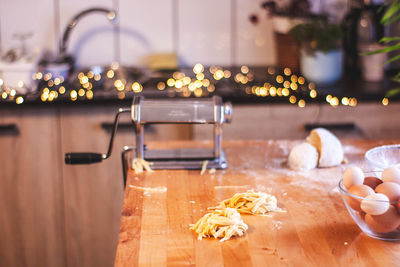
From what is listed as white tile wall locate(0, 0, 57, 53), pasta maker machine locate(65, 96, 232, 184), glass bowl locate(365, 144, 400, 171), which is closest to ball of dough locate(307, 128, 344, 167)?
glass bowl locate(365, 144, 400, 171)

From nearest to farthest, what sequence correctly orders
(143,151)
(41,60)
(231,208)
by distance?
1. (231,208)
2. (143,151)
3. (41,60)

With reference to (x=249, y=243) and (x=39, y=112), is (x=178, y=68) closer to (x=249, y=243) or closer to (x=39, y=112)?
(x=39, y=112)

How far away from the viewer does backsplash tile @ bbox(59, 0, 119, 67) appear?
3027mm

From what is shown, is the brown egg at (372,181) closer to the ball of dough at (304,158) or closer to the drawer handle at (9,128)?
the ball of dough at (304,158)

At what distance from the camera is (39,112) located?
8.30 ft

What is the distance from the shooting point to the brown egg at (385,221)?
4.07 ft

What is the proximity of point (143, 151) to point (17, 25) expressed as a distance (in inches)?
60.8

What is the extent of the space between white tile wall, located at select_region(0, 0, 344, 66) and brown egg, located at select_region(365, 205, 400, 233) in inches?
76.2

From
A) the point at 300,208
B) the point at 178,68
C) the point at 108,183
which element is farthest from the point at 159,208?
the point at 178,68

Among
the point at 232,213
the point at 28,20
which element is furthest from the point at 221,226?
the point at 28,20

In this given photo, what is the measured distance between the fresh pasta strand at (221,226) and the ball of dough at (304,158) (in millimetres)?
425

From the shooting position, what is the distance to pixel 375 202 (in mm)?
1241

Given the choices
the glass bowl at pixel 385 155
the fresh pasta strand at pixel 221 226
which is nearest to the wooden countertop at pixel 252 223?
the fresh pasta strand at pixel 221 226

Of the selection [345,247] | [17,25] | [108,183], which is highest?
[17,25]
